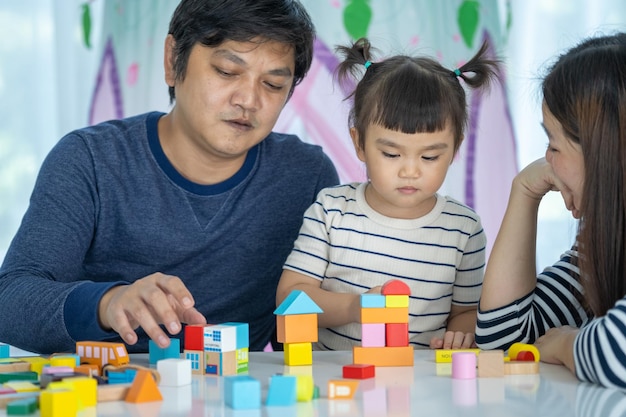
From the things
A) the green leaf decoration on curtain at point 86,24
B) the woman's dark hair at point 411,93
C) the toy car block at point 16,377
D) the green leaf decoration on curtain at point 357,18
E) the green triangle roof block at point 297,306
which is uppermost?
the green leaf decoration on curtain at point 86,24

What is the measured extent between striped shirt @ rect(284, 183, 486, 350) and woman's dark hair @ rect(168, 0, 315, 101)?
1.16 feet

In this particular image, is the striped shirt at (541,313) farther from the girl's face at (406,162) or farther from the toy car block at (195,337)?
the toy car block at (195,337)

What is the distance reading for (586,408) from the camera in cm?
87

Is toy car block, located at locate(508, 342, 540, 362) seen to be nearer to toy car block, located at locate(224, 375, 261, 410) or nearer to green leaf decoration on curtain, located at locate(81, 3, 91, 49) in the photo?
toy car block, located at locate(224, 375, 261, 410)

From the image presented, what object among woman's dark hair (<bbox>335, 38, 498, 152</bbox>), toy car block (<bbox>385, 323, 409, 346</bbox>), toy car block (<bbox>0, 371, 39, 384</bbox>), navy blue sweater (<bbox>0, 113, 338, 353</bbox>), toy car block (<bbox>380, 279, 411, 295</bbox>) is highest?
woman's dark hair (<bbox>335, 38, 498, 152</bbox>)

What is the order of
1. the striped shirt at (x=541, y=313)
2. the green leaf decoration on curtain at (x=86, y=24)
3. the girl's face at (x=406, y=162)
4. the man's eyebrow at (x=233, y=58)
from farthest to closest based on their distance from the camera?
the green leaf decoration on curtain at (x=86, y=24) → the man's eyebrow at (x=233, y=58) → the girl's face at (x=406, y=162) → the striped shirt at (x=541, y=313)

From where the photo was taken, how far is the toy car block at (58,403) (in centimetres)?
80

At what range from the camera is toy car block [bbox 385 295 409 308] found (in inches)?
45.0

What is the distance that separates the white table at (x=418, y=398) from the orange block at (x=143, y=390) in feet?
0.04

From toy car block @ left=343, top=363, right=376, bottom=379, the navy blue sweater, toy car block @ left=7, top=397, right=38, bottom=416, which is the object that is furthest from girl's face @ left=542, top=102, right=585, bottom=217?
toy car block @ left=7, top=397, right=38, bottom=416

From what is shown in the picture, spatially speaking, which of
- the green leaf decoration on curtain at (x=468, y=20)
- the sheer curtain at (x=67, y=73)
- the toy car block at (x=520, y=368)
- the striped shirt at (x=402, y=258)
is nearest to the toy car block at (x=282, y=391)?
the toy car block at (x=520, y=368)

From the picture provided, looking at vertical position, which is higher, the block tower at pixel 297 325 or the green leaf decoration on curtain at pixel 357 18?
the green leaf decoration on curtain at pixel 357 18

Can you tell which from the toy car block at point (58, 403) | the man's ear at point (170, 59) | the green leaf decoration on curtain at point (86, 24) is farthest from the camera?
the green leaf decoration on curtain at point (86, 24)

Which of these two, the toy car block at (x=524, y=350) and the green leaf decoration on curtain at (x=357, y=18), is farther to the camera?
the green leaf decoration on curtain at (x=357, y=18)
